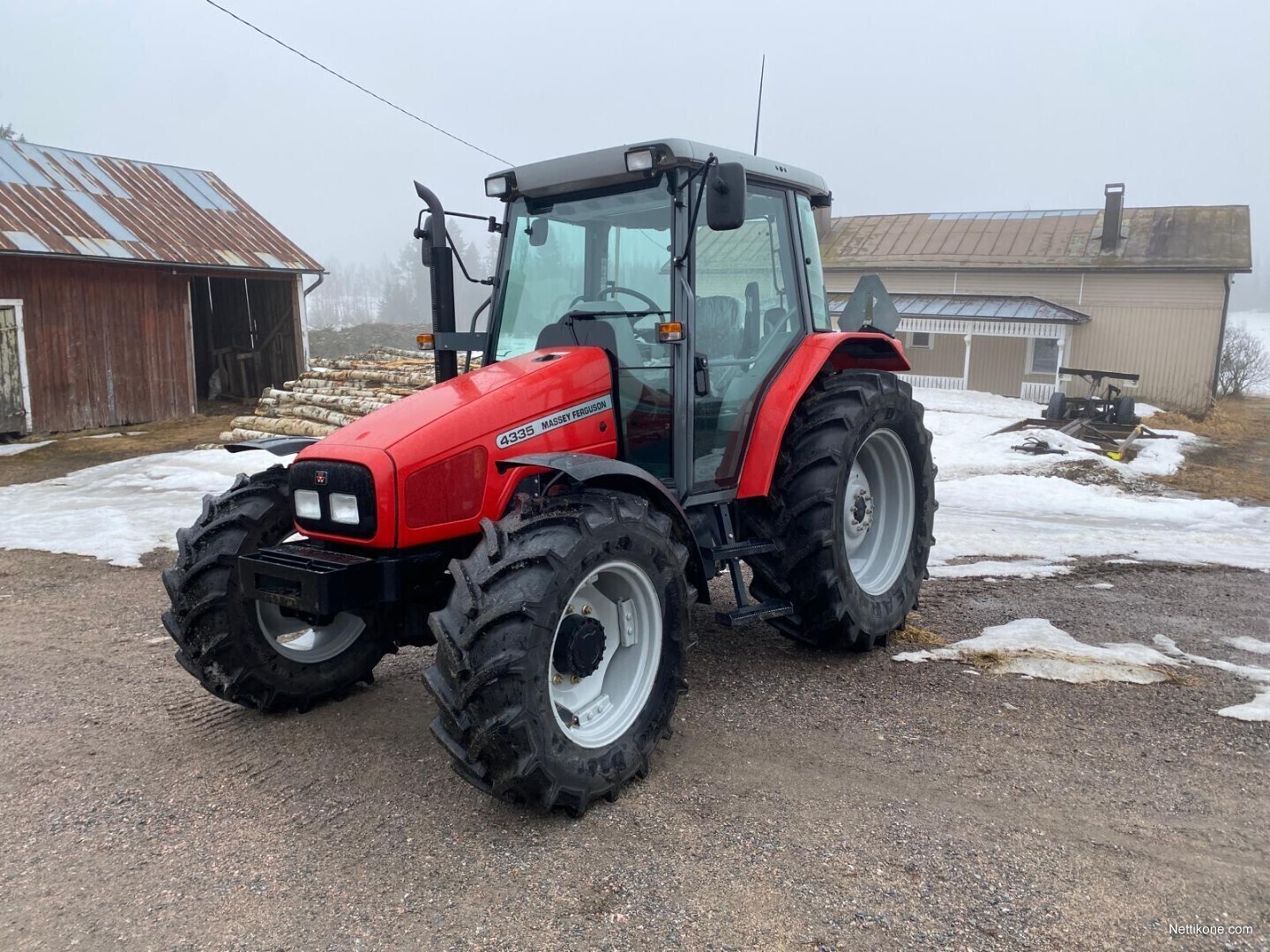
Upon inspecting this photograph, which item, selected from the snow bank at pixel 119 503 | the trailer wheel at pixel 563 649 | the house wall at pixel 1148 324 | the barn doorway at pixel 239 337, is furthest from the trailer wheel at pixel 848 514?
the house wall at pixel 1148 324

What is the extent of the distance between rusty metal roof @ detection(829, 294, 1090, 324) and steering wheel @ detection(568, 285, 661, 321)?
64.3 feet

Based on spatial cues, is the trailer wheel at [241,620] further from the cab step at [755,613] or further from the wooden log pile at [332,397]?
the wooden log pile at [332,397]

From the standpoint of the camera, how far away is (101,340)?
1562cm

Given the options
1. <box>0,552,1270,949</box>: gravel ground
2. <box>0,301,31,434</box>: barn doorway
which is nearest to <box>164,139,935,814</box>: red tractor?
<box>0,552,1270,949</box>: gravel ground

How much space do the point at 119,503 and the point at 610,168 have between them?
7.71 meters

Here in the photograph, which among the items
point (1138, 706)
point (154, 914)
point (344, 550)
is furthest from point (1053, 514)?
point (154, 914)

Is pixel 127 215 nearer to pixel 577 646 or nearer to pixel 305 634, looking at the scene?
pixel 305 634

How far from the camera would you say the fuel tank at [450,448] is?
338 centimetres

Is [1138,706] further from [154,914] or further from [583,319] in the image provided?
[154,914]

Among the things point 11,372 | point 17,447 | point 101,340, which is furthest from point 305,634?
point 101,340

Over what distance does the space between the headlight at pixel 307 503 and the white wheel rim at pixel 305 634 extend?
22.6 inches

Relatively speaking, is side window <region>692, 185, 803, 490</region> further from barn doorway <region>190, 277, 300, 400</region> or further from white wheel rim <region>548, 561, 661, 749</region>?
barn doorway <region>190, 277, 300, 400</region>

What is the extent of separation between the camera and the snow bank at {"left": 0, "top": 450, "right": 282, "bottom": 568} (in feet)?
26.1

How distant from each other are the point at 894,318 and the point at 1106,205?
2301 cm
